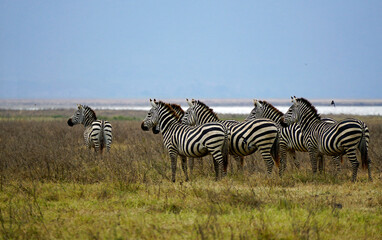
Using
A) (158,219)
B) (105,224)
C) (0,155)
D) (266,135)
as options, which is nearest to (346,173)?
(266,135)

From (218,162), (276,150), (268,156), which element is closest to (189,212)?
(218,162)

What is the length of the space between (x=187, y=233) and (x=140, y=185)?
3.70 m

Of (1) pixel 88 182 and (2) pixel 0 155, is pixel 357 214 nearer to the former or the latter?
(1) pixel 88 182

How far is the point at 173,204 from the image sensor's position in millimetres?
7945

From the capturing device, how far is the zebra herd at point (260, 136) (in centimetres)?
1022

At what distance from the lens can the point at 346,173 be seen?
11.3 metres

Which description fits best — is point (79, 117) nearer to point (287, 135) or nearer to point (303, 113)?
point (287, 135)

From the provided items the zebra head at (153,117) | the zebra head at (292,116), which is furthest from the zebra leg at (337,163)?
the zebra head at (153,117)

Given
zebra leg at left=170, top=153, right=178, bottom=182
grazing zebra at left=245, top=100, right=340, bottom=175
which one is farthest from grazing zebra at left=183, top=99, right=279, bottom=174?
zebra leg at left=170, top=153, right=178, bottom=182

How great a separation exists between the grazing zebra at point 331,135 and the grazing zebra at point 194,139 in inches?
94.2

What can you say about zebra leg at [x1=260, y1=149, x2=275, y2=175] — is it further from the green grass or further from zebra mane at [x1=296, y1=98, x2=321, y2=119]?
zebra mane at [x1=296, y1=98, x2=321, y2=119]

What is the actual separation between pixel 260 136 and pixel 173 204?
3451 millimetres

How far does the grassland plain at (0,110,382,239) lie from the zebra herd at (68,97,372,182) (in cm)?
53

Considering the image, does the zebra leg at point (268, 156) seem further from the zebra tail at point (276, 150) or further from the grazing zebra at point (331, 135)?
the grazing zebra at point (331, 135)
